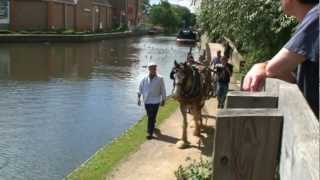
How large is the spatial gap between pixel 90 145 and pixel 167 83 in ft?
47.3

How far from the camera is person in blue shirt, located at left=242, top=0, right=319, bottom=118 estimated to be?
Answer: 2.12 metres

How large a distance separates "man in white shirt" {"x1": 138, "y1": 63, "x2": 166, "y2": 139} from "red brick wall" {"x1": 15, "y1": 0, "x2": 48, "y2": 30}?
5584cm

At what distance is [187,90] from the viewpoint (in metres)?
12.5

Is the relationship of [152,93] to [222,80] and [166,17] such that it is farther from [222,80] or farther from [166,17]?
[166,17]

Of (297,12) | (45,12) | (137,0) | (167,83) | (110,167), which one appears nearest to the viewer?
(297,12)

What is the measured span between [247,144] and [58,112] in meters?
17.1

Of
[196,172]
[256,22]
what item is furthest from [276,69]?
[256,22]

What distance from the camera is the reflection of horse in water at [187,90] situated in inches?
479

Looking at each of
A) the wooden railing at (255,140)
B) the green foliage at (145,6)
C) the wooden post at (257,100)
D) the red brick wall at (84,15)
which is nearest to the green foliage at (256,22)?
the wooden post at (257,100)

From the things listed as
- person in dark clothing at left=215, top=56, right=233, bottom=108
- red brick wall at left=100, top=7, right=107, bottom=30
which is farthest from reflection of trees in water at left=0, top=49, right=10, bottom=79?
red brick wall at left=100, top=7, right=107, bottom=30

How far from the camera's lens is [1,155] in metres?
13.2

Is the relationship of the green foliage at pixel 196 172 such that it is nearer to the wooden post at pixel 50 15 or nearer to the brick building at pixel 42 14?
the brick building at pixel 42 14

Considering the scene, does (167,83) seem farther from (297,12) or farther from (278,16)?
(297,12)

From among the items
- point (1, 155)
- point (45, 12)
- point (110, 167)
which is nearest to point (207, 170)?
point (110, 167)
